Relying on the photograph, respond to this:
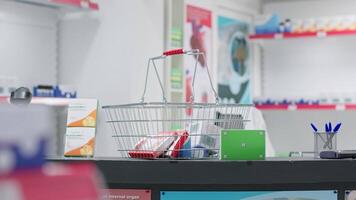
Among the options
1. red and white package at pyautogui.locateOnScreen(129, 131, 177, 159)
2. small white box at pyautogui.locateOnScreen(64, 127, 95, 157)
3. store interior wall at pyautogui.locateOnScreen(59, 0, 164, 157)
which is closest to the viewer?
red and white package at pyautogui.locateOnScreen(129, 131, 177, 159)

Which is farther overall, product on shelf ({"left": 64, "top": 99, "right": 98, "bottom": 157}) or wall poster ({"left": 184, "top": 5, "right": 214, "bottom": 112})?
wall poster ({"left": 184, "top": 5, "right": 214, "bottom": 112})

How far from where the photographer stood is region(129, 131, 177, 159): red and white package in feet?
6.71

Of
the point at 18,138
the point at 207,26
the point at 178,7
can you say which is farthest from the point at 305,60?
the point at 18,138

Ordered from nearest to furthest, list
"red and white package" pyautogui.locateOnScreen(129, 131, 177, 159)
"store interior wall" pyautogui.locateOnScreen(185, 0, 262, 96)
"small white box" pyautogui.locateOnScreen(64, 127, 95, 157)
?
"red and white package" pyautogui.locateOnScreen(129, 131, 177, 159)
"small white box" pyautogui.locateOnScreen(64, 127, 95, 157)
"store interior wall" pyautogui.locateOnScreen(185, 0, 262, 96)

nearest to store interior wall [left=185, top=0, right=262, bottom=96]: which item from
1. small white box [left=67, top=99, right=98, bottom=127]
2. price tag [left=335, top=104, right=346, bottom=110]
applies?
price tag [left=335, top=104, right=346, bottom=110]

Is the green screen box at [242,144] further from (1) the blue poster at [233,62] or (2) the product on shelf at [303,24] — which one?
(2) the product on shelf at [303,24]

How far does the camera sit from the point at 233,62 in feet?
20.8

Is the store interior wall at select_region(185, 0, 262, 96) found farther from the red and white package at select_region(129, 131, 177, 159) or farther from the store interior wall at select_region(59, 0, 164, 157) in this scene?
the red and white package at select_region(129, 131, 177, 159)

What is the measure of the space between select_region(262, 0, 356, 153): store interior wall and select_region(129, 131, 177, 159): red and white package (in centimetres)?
422

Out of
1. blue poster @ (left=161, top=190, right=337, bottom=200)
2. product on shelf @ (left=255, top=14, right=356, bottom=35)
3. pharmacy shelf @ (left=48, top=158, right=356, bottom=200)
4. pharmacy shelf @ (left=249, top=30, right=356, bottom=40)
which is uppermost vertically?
product on shelf @ (left=255, top=14, right=356, bottom=35)

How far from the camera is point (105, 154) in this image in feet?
14.9

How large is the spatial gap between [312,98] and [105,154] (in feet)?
8.04

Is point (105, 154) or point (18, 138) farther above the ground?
point (18, 138)

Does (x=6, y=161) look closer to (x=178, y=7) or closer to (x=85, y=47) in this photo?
(x=85, y=47)
